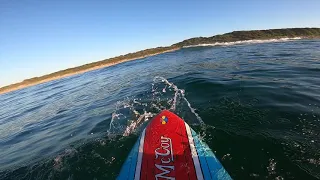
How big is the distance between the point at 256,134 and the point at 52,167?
258 inches

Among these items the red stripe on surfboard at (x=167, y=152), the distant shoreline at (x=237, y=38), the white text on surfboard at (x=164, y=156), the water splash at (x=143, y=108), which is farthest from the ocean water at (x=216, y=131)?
the distant shoreline at (x=237, y=38)

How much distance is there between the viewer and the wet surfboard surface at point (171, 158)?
534 centimetres

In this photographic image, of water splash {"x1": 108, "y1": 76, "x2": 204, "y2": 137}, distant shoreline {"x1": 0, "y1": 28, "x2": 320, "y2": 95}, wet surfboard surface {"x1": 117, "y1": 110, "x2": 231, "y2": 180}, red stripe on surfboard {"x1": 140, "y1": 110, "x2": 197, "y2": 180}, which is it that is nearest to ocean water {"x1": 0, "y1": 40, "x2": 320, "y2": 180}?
water splash {"x1": 108, "y1": 76, "x2": 204, "y2": 137}

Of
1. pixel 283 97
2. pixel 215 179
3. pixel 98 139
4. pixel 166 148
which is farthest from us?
pixel 283 97

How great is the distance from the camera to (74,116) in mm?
14586

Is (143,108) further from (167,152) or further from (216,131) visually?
(167,152)

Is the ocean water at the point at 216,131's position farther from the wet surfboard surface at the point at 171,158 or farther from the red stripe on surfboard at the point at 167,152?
the red stripe on surfboard at the point at 167,152

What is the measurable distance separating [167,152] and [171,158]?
302 mm

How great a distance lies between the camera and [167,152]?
621 cm

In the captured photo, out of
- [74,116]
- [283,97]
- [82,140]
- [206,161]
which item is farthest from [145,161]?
[74,116]

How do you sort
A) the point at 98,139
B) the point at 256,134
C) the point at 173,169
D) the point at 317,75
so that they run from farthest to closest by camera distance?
the point at 317,75 → the point at 98,139 → the point at 256,134 → the point at 173,169

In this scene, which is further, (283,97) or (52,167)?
(283,97)

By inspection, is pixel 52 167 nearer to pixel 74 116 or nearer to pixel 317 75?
pixel 74 116

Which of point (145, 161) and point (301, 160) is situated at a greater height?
point (145, 161)
